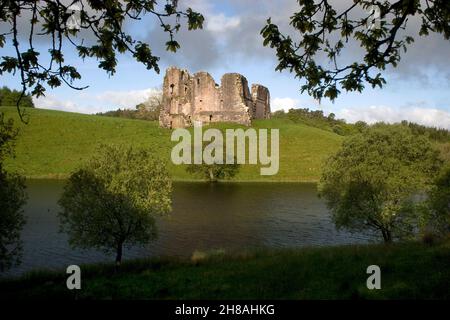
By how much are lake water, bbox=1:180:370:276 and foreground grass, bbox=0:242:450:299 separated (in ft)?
21.9

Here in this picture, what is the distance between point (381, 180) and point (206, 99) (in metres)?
82.8

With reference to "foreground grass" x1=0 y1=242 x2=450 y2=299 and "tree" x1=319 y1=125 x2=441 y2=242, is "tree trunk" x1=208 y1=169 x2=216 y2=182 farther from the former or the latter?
"foreground grass" x1=0 y1=242 x2=450 y2=299

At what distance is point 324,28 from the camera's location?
28.6 ft

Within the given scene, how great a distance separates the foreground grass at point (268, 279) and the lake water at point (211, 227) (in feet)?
21.9

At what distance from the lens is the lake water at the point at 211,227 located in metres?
30.3

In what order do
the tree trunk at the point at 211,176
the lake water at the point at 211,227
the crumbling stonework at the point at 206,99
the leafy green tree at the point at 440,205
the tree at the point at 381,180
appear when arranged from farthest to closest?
the crumbling stonework at the point at 206,99 → the tree trunk at the point at 211,176 → the lake water at the point at 211,227 → the tree at the point at 381,180 → the leafy green tree at the point at 440,205

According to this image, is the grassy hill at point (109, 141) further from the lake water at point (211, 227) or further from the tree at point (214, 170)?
the lake water at point (211, 227)

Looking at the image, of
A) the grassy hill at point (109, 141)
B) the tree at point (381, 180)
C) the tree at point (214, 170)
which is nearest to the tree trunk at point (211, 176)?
the tree at point (214, 170)

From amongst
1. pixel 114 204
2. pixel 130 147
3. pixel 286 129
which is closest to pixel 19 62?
pixel 114 204

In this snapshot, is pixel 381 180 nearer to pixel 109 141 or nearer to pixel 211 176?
pixel 211 176

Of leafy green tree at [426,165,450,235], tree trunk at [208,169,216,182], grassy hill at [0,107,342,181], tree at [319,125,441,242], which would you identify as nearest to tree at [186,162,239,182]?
tree trunk at [208,169,216,182]

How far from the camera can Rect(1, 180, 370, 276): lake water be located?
30.3m
